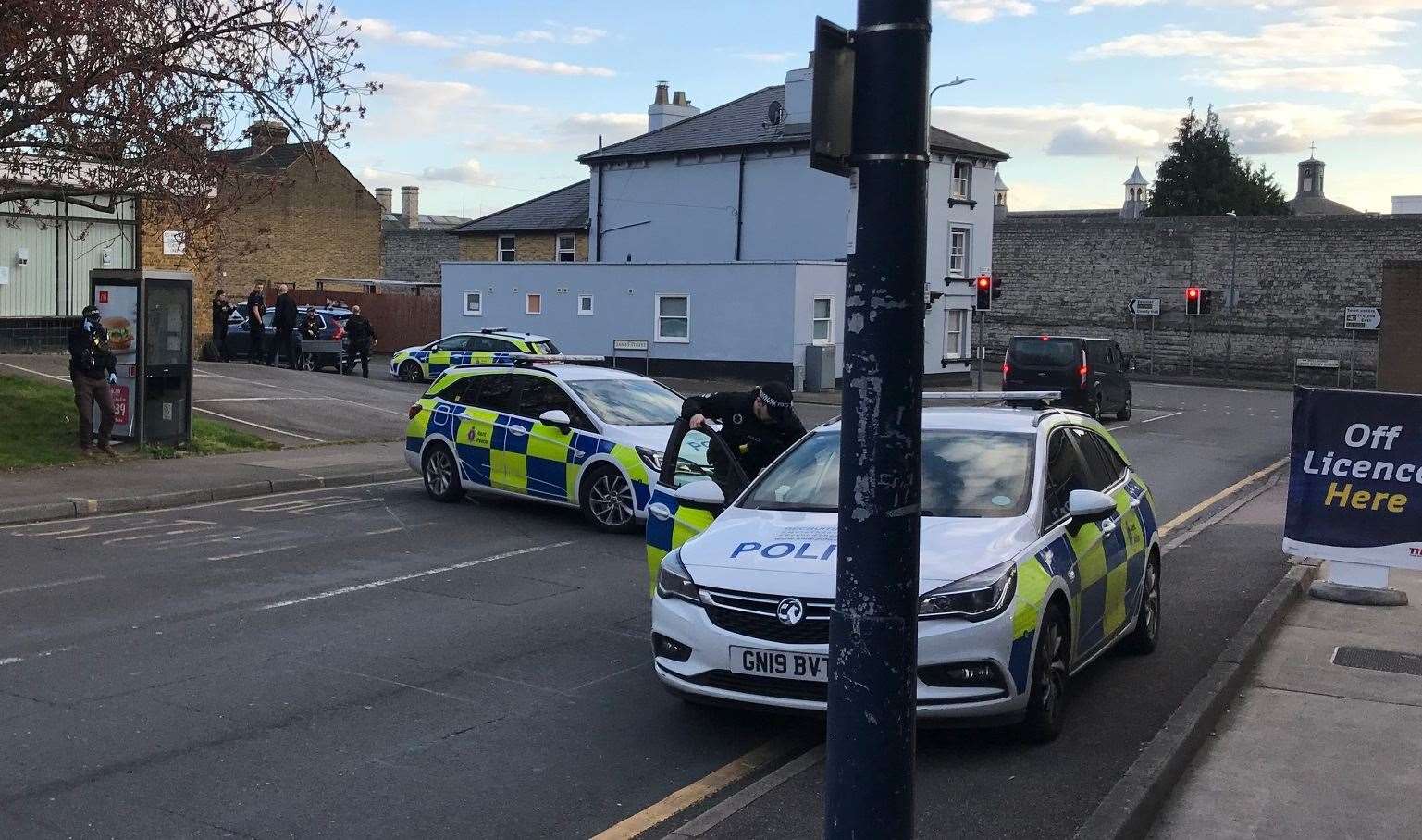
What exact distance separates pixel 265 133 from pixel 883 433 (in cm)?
1430

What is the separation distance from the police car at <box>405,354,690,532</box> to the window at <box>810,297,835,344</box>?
2334 cm

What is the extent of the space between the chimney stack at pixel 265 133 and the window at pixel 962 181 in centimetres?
2969

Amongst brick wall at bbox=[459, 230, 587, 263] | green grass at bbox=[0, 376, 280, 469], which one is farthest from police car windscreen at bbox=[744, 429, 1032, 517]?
brick wall at bbox=[459, 230, 587, 263]

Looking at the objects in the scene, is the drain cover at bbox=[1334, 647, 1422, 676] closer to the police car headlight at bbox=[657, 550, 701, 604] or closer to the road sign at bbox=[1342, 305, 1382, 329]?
the police car headlight at bbox=[657, 550, 701, 604]

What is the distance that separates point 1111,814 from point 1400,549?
6.01 m

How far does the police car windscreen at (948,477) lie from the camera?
7.23 metres

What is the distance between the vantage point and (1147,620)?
8562 millimetres

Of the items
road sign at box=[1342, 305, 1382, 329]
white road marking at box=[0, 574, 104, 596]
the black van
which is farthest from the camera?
road sign at box=[1342, 305, 1382, 329]

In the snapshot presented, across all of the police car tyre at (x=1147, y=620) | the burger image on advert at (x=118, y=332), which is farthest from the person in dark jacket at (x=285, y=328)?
the police car tyre at (x=1147, y=620)

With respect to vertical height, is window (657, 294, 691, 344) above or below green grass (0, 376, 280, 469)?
above

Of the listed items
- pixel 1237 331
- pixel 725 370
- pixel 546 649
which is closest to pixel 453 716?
pixel 546 649

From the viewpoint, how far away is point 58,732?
6.57 m

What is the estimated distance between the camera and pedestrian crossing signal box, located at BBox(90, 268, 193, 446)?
17.9 m

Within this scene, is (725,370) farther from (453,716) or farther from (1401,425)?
(453,716)
